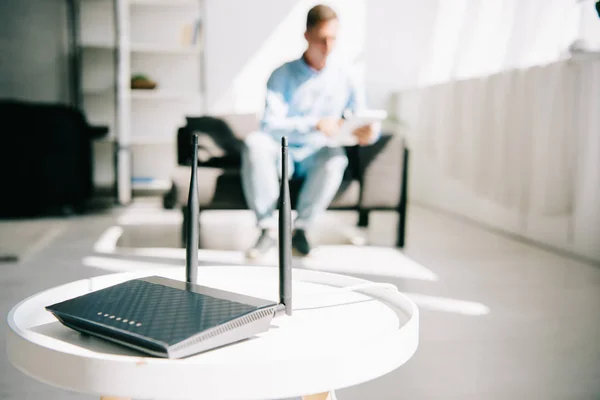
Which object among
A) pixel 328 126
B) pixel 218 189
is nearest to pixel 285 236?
pixel 328 126

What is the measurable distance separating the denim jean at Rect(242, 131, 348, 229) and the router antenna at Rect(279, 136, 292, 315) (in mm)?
1721

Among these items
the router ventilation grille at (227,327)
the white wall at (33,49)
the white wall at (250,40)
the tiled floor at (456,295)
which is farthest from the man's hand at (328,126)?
the white wall at (33,49)

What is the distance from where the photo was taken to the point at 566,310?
182 centimetres

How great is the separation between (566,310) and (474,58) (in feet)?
7.22

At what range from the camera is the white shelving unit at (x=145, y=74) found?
4434 millimetres

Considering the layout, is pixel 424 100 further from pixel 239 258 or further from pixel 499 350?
pixel 499 350

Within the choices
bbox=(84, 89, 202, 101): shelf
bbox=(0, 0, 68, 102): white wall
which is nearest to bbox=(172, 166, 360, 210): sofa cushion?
bbox=(84, 89, 202, 101): shelf

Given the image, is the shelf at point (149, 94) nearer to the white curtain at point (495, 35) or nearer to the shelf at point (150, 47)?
the shelf at point (150, 47)

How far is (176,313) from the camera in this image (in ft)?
2.10

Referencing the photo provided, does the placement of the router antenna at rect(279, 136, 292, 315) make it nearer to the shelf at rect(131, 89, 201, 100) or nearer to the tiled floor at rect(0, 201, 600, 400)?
the tiled floor at rect(0, 201, 600, 400)

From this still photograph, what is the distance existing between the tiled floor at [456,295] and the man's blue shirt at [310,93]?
626mm

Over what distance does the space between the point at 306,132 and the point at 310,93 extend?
20cm

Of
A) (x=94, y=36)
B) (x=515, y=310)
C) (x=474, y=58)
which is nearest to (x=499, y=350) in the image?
(x=515, y=310)

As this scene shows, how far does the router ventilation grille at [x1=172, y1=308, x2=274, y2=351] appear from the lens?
58cm
